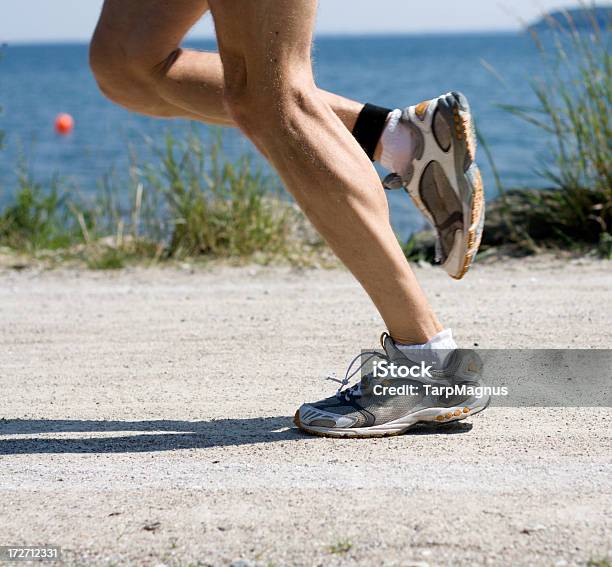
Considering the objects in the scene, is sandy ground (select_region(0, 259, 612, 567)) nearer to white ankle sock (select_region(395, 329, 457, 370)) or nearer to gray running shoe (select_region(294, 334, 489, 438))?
gray running shoe (select_region(294, 334, 489, 438))

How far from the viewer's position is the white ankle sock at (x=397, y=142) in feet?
9.50

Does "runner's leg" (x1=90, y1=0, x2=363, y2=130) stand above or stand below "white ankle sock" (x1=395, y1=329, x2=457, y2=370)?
above

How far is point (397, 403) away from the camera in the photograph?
2.70 m

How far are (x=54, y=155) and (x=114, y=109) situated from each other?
14.5 metres

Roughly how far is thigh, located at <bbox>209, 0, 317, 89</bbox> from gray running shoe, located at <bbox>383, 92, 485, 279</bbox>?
1.63ft

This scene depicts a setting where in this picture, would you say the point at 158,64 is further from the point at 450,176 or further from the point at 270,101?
the point at 450,176

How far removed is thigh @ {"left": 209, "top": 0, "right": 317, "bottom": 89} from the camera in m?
2.38

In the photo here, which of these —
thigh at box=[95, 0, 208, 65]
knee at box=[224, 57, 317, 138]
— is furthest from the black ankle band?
thigh at box=[95, 0, 208, 65]

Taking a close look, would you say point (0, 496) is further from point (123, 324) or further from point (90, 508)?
point (123, 324)

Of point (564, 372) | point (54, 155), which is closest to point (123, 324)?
point (564, 372)

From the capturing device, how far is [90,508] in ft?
7.39

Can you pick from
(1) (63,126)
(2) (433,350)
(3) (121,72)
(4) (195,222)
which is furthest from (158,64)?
(1) (63,126)

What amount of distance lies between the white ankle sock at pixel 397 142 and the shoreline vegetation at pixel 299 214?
279 cm
